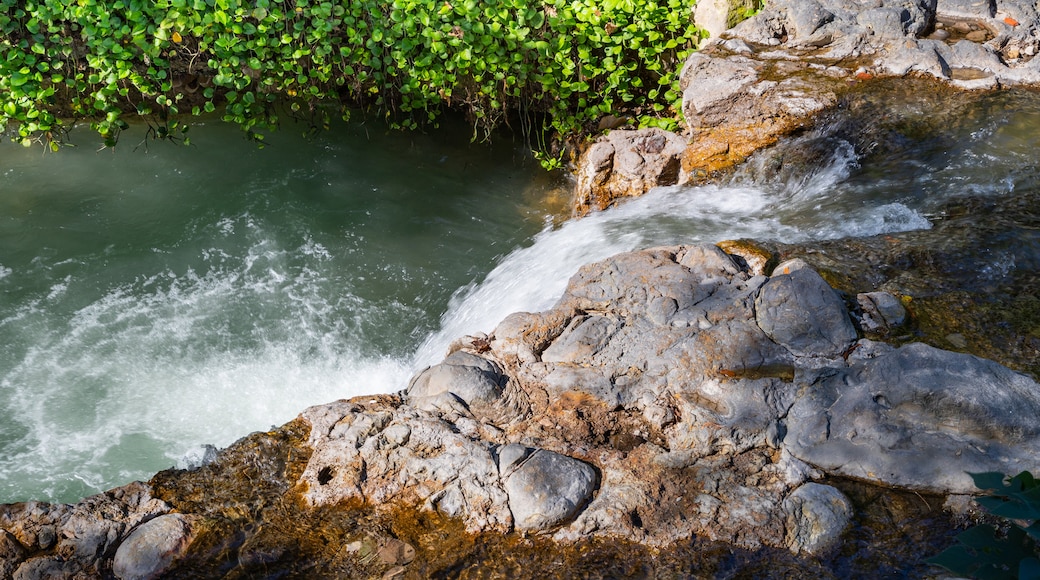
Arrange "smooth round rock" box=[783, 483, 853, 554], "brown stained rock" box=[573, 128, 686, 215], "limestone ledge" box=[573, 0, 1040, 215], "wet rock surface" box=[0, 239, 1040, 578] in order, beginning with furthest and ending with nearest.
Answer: "brown stained rock" box=[573, 128, 686, 215] → "limestone ledge" box=[573, 0, 1040, 215] → "wet rock surface" box=[0, 239, 1040, 578] → "smooth round rock" box=[783, 483, 853, 554]

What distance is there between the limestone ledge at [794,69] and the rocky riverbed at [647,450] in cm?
180

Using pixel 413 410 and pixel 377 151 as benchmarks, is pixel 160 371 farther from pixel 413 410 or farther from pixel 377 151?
pixel 377 151

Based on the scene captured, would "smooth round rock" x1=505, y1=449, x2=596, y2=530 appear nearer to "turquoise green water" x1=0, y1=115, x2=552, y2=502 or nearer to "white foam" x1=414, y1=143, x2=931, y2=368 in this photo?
"white foam" x1=414, y1=143, x2=931, y2=368

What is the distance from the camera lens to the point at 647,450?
9.13 feet

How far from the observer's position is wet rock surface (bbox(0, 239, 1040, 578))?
2.55 m

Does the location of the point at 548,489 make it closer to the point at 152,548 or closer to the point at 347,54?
the point at 152,548

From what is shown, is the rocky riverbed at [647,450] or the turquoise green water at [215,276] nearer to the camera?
the rocky riverbed at [647,450]

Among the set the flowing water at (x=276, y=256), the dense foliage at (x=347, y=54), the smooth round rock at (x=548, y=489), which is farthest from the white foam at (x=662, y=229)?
the smooth round rock at (x=548, y=489)

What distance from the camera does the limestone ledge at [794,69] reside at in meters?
5.11

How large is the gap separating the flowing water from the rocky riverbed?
1.75 feet

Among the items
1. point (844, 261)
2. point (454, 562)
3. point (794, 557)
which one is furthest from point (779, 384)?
point (454, 562)

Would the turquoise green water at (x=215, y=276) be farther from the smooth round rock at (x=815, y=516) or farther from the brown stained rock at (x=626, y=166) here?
the smooth round rock at (x=815, y=516)

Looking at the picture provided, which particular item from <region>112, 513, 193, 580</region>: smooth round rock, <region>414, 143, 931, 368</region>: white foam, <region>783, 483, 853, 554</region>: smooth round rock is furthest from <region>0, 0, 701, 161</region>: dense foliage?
<region>783, 483, 853, 554</region>: smooth round rock

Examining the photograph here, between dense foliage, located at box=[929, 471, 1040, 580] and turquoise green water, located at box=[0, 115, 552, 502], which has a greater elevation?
dense foliage, located at box=[929, 471, 1040, 580]
